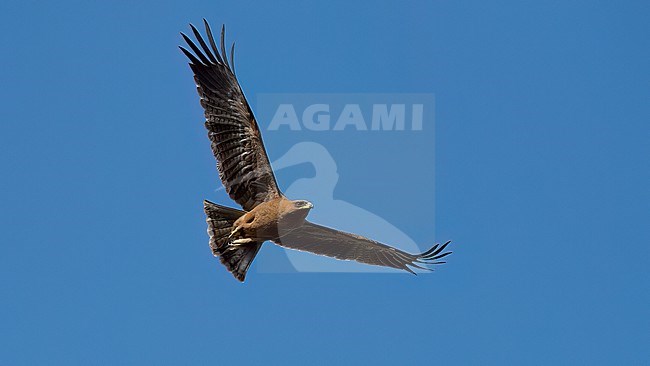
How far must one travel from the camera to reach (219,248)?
18750 mm

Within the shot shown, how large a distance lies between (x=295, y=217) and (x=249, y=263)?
1551 millimetres

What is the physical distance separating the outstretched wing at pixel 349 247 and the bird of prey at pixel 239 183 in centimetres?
2

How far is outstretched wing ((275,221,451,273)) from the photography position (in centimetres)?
1880

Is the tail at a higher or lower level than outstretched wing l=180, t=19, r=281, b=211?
lower

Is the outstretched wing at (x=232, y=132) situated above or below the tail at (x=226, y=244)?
above

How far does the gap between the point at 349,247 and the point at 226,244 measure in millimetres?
2096

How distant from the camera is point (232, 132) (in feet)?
59.3

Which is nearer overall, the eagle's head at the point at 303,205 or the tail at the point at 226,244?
the eagle's head at the point at 303,205

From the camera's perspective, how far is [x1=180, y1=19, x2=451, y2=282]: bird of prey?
18.0 m

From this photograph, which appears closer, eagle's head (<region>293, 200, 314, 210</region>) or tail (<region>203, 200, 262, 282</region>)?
eagle's head (<region>293, 200, 314, 210</region>)

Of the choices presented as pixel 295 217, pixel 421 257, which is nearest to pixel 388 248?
pixel 421 257

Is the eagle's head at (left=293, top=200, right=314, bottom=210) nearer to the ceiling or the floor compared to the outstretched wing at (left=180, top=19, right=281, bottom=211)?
nearer to the floor

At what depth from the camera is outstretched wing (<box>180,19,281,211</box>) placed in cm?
1806

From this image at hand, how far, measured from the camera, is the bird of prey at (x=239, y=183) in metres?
18.0
